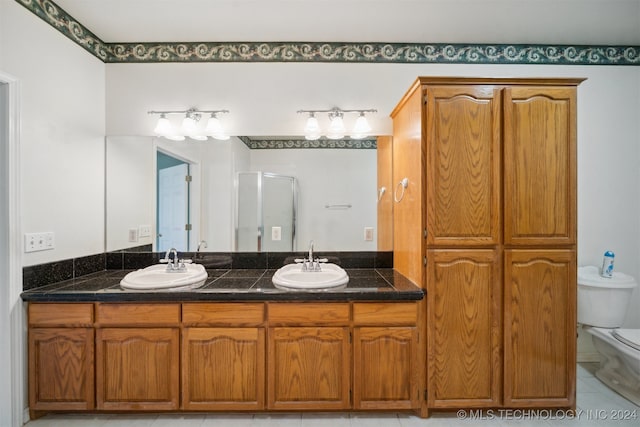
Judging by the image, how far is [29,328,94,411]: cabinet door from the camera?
171 cm

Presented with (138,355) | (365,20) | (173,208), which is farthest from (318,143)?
(138,355)

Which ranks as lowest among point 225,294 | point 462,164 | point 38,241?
point 225,294

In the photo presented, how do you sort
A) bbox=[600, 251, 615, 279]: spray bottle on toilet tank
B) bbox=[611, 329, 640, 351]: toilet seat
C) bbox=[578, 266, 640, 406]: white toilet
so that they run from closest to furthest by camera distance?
bbox=[611, 329, 640, 351]: toilet seat → bbox=[578, 266, 640, 406]: white toilet → bbox=[600, 251, 615, 279]: spray bottle on toilet tank

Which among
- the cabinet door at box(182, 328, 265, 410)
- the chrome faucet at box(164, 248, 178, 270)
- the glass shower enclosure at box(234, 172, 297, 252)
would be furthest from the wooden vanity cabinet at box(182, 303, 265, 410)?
the glass shower enclosure at box(234, 172, 297, 252)

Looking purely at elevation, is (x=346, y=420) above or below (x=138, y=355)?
below

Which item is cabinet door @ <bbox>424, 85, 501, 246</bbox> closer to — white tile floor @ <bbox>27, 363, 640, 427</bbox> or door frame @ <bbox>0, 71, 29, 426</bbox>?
white tile floor @ <bbox>27, 363, 640, 427</bbox>

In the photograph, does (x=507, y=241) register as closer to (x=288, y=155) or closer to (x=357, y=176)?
(x=357, y=176)

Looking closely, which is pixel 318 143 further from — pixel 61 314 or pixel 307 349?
pixel 61 314

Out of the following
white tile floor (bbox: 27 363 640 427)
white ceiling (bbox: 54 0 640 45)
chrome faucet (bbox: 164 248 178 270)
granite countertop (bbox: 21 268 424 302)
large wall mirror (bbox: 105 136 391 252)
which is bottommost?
white tile floor (bbox: 27 363 640 427)

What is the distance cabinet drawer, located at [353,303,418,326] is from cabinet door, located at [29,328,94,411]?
1.50 metres

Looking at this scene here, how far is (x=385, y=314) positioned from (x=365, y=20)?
1.87 metres

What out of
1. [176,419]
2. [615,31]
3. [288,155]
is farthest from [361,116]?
[176,419]

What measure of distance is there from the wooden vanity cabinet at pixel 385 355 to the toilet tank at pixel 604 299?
4.49ft

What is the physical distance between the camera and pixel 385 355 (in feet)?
5.65
